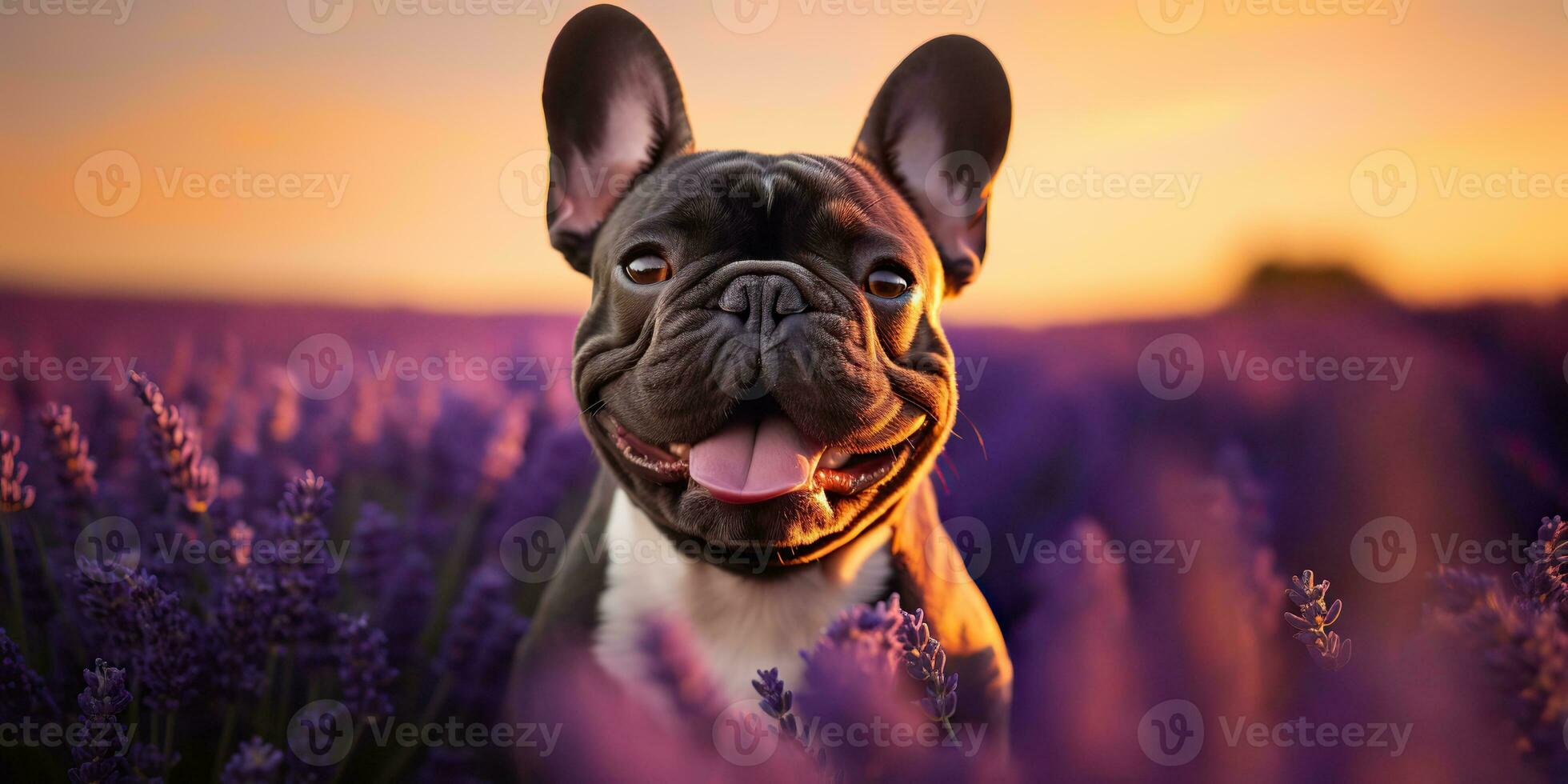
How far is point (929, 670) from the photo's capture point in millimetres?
1257

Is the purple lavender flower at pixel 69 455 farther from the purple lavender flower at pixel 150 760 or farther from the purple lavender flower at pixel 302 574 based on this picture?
the purple lavender flower at pixel 150 760

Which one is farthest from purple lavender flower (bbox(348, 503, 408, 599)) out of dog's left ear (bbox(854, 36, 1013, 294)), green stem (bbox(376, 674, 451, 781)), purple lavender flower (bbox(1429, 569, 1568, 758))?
purple lavender flower (bbox(1429, 569, 1568, 758))

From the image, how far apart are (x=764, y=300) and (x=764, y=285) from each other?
0.14 feet

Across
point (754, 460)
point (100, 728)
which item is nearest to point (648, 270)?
point (754, 460)

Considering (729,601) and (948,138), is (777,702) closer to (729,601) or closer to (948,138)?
(729,601)

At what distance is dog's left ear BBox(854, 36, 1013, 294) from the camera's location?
2318 mm

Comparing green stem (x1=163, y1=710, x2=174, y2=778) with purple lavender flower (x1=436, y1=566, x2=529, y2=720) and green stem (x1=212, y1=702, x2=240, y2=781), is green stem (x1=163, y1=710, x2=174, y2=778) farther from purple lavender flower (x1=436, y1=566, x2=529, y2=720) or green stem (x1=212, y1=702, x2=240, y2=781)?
purple lavender flower (x1=436, y1=566, x2=529, y2=720)

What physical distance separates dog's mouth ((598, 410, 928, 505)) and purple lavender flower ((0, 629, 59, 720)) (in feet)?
4.02

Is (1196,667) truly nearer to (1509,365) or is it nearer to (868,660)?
(868,660)

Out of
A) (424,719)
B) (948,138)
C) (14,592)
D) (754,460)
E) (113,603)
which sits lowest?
(424,719)

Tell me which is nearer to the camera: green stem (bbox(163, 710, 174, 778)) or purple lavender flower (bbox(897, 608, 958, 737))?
purple lavender flower (bbox(897, 608, 958, 737))

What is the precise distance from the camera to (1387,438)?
2.28 meters

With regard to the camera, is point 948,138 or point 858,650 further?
point 948,138

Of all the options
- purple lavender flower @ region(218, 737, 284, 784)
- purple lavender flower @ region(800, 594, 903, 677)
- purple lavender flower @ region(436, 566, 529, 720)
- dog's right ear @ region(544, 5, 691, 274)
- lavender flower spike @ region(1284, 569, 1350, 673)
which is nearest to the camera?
purple lavender flower @ region(800, 594, 903, 677)
